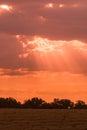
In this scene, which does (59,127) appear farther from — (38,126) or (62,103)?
(62,103)

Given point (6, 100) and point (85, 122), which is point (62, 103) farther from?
point (85, 122)

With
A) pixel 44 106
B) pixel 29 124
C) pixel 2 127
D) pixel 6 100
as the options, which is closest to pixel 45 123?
pixel 29 124

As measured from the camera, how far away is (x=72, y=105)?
9038 cm

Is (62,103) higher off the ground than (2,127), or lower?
higher

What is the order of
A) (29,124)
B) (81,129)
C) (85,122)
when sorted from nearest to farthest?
(81,129) < (29,124) < (85,122)

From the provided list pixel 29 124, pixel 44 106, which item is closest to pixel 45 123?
pixel 29 124

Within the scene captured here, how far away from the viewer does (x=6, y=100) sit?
95.8 metres

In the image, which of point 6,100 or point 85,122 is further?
point 6,100

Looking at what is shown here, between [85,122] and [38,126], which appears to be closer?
[38,126]

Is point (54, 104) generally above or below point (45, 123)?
above

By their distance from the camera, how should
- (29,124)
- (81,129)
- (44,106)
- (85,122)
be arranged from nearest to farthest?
(81,129) → (29,124) → (85,122) → (44,106)

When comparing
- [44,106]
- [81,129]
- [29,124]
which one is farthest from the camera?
[44,106]

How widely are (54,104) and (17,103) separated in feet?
21.3

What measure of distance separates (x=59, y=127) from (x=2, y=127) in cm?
391
